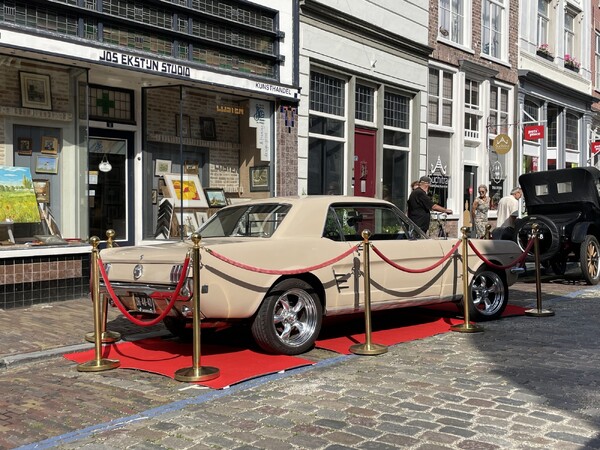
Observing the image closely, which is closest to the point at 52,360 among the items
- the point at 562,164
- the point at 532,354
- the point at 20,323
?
the point at 20,323

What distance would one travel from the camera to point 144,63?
10875 mm

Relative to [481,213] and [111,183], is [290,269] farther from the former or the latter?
[481,213]

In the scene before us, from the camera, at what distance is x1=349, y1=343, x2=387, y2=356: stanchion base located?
6.67 metres

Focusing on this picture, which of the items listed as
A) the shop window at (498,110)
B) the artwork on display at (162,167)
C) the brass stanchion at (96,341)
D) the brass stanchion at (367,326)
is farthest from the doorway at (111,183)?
the shop window at (498,110)

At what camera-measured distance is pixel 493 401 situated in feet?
16.7

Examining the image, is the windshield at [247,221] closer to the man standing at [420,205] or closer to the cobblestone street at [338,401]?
the cobblestone street at [338,401]

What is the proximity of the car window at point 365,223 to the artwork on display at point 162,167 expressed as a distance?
18.7 feet

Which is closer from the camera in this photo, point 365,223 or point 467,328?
point 365,223

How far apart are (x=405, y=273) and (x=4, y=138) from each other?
6.29 meters

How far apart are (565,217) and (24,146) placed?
953cm

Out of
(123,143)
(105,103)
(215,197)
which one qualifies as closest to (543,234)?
(215,197)

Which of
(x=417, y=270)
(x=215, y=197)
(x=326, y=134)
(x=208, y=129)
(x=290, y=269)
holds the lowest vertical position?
(x=417, y=270)

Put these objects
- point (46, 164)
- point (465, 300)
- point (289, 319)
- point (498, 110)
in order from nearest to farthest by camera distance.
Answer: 1. point (289, 319)
2. point (465, 300)
3. point (46, 164)
4. point (498, 110)

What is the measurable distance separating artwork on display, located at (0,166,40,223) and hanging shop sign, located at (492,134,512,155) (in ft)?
50.3
